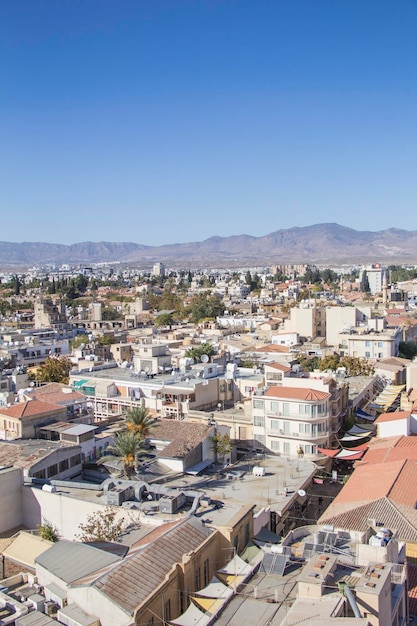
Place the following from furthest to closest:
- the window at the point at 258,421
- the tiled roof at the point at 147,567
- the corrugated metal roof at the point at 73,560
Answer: the window at the point at 258,421 → the corrugated metal roof at the point at 73,560 → the tiled roof at the point at 147,567

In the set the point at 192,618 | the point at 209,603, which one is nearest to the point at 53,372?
the point at 209,603

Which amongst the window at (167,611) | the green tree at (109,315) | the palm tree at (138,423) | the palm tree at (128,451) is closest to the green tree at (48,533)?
the palm tree at (128,451)

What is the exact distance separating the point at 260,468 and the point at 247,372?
12.5 meters

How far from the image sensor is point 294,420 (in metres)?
24.8

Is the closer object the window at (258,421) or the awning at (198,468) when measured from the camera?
the awning at (198,468)

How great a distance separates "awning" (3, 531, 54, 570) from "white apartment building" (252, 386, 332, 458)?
1184cm

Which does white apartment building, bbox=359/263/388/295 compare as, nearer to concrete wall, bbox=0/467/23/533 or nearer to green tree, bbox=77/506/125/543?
concrete wall, bbox=0/467/23/533

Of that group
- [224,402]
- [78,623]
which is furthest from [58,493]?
[224,402]

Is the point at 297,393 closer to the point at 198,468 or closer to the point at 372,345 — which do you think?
the point at 198,468

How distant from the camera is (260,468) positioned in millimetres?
21609

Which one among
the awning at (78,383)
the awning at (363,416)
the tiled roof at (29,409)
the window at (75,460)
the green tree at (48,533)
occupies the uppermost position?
the tiled roof at (29,409)

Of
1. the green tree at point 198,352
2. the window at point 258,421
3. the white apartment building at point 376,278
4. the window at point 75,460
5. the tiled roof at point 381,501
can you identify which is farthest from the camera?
the white apartment building at point 376,278

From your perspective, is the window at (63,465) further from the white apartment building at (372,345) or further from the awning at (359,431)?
the white apartment building at (372,345)

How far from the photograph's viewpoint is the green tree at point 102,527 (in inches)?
581
